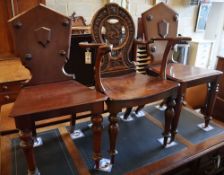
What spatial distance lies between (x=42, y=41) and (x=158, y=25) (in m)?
1.02

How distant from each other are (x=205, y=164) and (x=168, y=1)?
3250mm

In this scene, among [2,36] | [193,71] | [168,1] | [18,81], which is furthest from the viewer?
[168,1]

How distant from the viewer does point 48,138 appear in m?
1.65

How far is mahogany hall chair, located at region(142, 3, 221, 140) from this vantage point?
1562mm

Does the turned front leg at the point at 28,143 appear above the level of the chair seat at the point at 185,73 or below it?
below

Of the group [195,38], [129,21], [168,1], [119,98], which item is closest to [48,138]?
[119,98]

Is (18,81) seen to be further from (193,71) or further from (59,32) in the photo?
(193,71)

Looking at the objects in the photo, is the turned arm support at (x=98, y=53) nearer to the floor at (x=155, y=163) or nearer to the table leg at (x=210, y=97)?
the floor at (x=155, y=163)

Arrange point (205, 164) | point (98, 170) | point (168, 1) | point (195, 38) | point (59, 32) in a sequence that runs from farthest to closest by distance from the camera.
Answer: point (195, 38) < point (168, 1) < point (205, 164) < point (59, 32) < point (98, 170)

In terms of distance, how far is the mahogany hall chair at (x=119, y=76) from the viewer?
1.25 m

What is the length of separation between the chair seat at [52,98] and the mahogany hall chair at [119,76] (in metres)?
0.12

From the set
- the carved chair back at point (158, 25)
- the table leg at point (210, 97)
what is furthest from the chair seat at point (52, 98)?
the table leg at point (210, 97)

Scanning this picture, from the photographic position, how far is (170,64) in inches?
76.6

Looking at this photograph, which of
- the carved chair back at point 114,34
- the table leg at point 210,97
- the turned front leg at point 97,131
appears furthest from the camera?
the table leg at point 210,97
